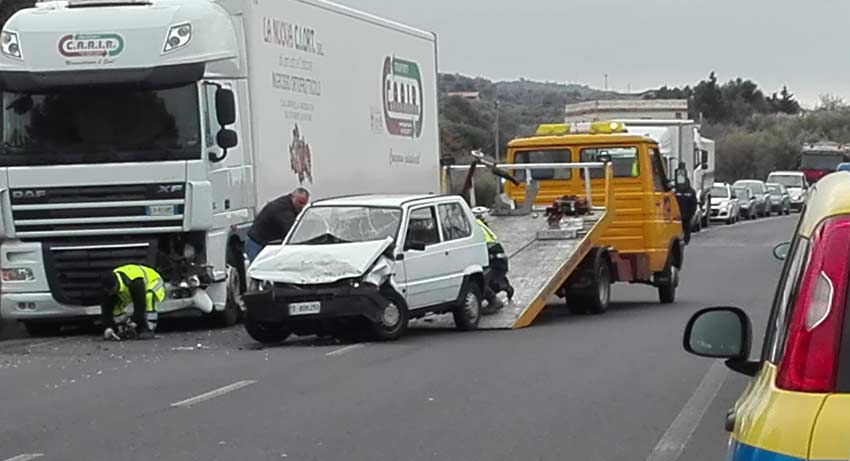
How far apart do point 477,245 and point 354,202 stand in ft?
5.53

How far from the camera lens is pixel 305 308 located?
16.8m

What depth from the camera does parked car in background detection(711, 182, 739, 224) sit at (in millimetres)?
60719

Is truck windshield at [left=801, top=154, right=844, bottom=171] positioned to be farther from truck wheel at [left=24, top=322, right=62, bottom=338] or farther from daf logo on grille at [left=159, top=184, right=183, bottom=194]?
daf logo on grille at [left=159, top=184, right=183, bottom=194]

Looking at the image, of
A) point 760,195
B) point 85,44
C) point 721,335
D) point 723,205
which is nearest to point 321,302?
point 85,44

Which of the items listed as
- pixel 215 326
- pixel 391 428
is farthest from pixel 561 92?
pixel 391 428

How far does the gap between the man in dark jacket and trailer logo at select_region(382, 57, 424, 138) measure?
5432mm

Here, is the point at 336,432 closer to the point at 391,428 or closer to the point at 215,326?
the point at 391,428

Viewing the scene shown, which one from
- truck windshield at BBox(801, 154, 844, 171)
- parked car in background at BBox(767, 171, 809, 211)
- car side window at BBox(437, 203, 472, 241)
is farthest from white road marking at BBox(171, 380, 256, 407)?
truck windshield at BBox(801, 154, 844, 171)

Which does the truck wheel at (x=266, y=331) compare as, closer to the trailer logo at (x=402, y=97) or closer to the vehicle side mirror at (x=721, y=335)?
the trailer logo at (x=402, y=97)

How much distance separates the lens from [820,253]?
3680mm

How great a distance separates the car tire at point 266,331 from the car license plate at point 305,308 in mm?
282

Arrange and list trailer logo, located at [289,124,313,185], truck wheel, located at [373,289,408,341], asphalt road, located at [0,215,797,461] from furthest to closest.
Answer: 1. trailer logo, located at [289,124,313,185]
2. truck wheel, located at [373,289,408,341]
3. asphalt road, located at [0,215,797,461]

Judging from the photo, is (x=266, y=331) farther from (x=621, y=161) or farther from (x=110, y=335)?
(x=621, y=161)

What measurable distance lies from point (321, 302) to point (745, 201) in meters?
49.9
